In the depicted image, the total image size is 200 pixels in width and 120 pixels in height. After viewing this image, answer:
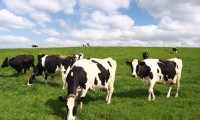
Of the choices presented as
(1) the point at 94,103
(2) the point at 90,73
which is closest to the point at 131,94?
(1) the point at 94,103

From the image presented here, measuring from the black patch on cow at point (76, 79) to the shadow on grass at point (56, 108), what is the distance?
117cm

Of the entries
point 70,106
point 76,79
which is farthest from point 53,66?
point 70,106

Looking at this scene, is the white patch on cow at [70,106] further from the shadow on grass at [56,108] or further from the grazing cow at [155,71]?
the grazing cow at [155,71]

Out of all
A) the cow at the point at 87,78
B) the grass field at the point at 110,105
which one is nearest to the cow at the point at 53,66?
the grass field at the point at 110,105

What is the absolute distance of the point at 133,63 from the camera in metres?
17.0

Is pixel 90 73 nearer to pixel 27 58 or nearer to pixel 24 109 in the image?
pixel 24 109

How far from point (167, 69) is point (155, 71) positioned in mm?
1127

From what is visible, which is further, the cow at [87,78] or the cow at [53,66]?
the cow at [53,66]

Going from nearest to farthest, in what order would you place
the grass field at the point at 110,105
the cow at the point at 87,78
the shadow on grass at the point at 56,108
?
the cow at the point at 87,78
the grass field at the point at 110,105
the shadow on grass at the point at 56,108

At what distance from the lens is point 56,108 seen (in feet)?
47.4

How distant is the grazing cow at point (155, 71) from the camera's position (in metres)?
17.0

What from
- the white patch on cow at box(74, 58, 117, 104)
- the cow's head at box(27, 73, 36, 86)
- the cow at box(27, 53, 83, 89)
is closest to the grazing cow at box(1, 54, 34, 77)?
the cow at box(27, 53, 83, 89)

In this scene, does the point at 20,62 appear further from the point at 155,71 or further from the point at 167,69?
the point at 167,69

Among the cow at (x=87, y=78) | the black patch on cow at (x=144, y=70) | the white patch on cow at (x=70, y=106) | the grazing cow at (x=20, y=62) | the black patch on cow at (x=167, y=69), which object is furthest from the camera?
the grazing cow at (x=20, y=62)
